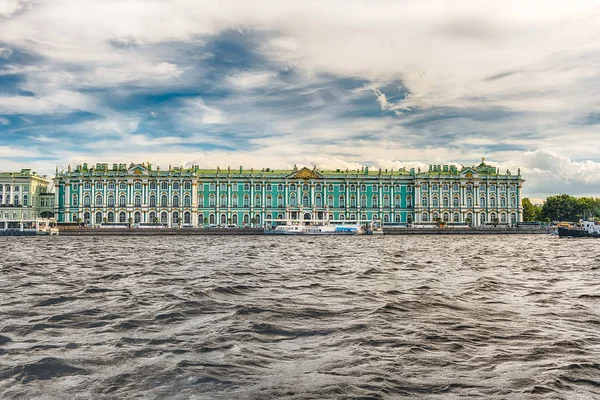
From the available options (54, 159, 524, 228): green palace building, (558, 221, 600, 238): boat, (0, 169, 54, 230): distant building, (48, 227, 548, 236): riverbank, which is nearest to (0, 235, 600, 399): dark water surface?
(558, 221, 600, 238): boat

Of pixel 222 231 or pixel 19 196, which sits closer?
pixel 222 231

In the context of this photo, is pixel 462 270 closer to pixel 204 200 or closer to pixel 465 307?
pixel 465 307

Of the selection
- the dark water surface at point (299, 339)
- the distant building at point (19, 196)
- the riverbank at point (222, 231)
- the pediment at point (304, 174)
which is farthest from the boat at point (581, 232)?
the distant building at point (19, 196)

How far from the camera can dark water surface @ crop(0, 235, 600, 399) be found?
6.76m

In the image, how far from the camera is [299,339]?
9.23 metres

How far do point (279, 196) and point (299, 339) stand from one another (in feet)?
276

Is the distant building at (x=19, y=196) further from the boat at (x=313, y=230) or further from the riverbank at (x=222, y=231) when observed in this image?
the boat at (x=313, y=230)

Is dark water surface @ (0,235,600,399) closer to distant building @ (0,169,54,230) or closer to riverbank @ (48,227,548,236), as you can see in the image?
riverbank @ (48,227,548,236)

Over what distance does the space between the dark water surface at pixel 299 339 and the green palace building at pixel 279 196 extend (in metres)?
75.1

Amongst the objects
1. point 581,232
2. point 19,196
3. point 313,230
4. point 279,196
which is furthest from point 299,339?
point 19,196

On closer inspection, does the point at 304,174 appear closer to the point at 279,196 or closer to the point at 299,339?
the point at 279,196

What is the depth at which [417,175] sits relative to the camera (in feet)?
313

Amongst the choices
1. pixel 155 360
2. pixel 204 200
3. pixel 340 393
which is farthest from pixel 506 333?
pixel 204 200

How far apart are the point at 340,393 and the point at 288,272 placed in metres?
14.1
